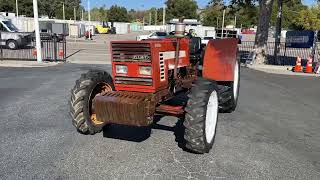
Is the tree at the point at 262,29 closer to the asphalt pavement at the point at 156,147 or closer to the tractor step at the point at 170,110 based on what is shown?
the asphalt pavement at the point at 156,147

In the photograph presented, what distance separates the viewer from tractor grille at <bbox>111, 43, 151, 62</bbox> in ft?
18.5

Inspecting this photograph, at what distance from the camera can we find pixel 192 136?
17.5 ft

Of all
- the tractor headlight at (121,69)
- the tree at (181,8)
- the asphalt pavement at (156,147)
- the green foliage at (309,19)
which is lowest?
the asphalt pavement at (156,147)

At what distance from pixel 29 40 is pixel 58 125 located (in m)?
22.4

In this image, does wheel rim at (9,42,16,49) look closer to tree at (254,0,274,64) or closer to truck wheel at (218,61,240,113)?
tree at (254,0,274,64)

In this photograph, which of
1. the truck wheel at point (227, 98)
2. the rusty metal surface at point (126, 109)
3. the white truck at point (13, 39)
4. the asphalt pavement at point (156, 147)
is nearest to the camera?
the asphalt pavement at point (156, 147)

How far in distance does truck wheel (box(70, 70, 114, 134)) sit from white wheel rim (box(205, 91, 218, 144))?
5.67ft

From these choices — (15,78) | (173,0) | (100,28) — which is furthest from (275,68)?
(173,0)

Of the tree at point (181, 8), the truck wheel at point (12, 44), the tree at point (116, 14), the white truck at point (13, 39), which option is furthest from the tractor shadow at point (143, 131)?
the tree at point (116, 14)

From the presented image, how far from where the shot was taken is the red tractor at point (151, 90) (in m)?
5.32

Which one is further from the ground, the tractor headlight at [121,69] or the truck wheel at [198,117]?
the tractor headlight at [121,69]

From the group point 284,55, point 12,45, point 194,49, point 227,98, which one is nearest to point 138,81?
point 194,49

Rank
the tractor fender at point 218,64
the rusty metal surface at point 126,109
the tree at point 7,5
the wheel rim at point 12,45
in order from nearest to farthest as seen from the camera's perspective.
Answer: the rusty metal surface at point 126,109 → the tractor fender at point 218,64 → the wheel rim at point 12,45 → the tree at point 7,5

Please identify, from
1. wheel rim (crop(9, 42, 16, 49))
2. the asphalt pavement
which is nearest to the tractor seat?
the asphalt pavement
